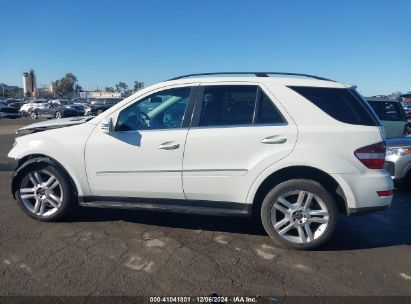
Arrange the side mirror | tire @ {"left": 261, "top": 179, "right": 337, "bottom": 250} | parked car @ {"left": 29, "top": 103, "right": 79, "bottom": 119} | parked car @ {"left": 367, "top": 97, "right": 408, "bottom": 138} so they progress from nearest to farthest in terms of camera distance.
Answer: tire @ {"left": 261, "top": 179, "right": 337, "bottom": 250}
the side mirror
parked car @ {"left": 367, "top": 97, "right": 408, "bottom": 138}
parked car @ {"left": 29, "top": 103, "right": 79, "bottom": 119}

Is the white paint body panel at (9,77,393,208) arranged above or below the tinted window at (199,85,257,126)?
below

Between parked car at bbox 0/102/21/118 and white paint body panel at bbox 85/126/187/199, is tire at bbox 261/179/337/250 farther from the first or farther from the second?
parked car at bbox 0/102/21/118

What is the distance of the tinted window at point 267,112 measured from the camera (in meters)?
3.91

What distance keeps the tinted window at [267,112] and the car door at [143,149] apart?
77 cm

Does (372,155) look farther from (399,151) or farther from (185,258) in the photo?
(399,151)

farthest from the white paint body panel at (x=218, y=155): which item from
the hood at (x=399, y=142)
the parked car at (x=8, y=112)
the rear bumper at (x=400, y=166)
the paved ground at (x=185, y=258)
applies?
the parked car at (x=8, y=112)

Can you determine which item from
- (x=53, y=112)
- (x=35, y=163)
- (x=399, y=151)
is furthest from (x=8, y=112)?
(x=399, y=151)

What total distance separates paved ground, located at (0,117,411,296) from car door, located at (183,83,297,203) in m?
0.60

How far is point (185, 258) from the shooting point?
3678mm

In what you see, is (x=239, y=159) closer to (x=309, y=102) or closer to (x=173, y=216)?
(x=309, y=102)

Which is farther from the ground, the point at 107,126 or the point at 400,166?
the point at 107,126

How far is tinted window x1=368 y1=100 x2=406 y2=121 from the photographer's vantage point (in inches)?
393

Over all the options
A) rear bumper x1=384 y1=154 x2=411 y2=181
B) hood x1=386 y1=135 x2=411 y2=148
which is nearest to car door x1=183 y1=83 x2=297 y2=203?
rear bumper x1=384 y1=154 x2=411 y2=181

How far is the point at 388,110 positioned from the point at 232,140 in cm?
782
